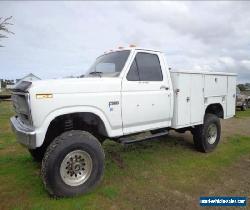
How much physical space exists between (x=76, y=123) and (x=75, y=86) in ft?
3.01

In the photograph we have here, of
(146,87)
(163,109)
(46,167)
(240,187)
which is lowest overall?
(240,187)

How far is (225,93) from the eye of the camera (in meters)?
7.43

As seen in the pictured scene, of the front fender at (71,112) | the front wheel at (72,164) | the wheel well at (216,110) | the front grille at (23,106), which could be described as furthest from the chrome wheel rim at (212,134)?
the front grille at (23,106)

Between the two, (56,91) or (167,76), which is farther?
(167,76)

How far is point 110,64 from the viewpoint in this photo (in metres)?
5.52

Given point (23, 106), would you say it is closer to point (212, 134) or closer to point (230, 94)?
point (212, 134)

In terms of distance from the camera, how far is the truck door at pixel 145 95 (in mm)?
5055

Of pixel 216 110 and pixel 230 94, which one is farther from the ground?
pixel 230 94

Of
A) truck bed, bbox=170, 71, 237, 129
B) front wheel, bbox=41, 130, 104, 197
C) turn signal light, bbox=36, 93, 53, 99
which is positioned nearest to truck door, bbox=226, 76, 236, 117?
truck bed, bbox=170, 71, 237, 129

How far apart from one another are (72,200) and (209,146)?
163 inches

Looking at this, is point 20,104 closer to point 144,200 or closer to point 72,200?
point 72,200

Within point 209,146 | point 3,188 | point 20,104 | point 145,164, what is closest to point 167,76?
point 145,164

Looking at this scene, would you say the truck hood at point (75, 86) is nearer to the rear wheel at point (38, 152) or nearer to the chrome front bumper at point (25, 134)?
the chrome front bumper at point (25, 134)

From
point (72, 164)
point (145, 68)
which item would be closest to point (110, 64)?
point (145, 68)
